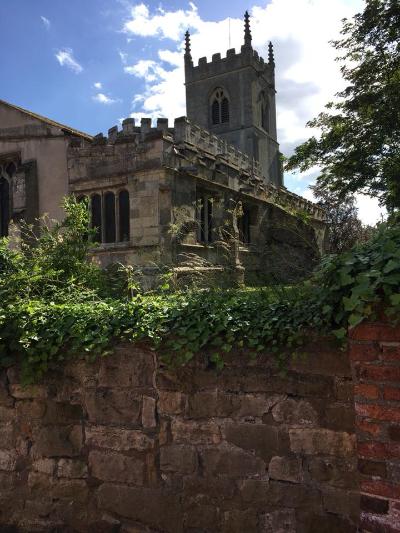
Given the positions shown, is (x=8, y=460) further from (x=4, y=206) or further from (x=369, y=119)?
(x=4, y=206)

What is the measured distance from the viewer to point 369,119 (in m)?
12.6

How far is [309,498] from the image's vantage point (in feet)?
9.35

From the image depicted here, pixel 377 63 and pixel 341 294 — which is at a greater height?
pixel 377 63

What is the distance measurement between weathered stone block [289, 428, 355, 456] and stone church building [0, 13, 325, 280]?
17.2 feet

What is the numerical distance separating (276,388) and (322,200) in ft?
86.4

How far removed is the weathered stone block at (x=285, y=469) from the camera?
9.47ft

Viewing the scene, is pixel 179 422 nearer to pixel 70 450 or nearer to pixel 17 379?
pixel 70 450

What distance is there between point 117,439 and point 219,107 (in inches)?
1707

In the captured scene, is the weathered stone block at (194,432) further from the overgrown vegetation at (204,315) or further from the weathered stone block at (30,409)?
the weathered stone block at (30,409)

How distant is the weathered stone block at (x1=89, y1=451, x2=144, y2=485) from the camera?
11.0ft

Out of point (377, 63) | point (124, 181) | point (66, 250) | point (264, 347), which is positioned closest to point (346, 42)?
point (377, 63)

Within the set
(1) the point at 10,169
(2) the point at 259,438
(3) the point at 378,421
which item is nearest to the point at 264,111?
(1) the point at 10,169

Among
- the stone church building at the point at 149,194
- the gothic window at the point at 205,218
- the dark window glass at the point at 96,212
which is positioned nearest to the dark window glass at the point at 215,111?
the stone church building at the point at 149,194

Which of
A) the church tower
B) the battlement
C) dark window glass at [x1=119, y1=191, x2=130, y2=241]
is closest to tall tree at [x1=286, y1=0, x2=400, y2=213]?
dark window glass at [x1=119, y1=191, x2=130, y2=241]
